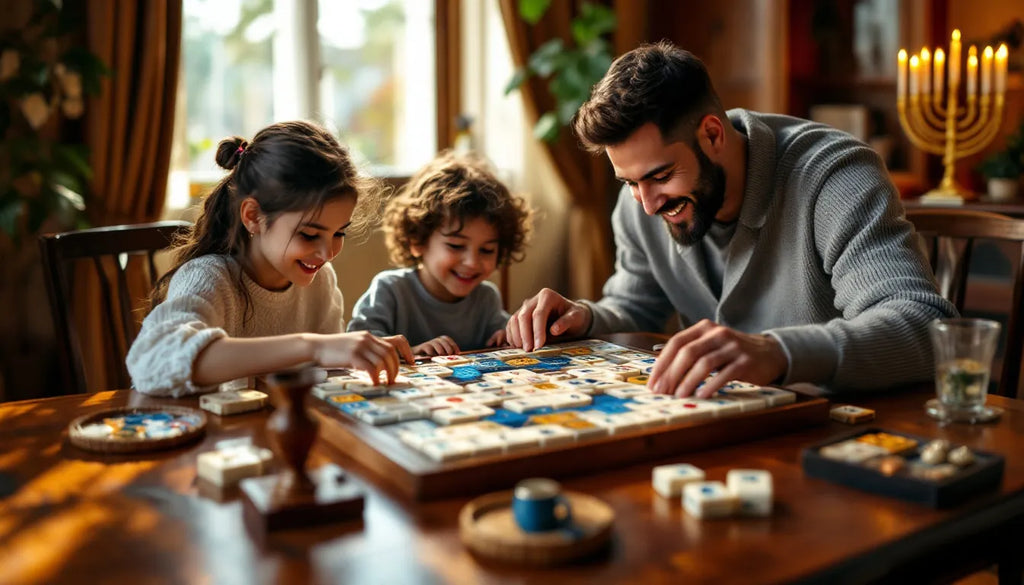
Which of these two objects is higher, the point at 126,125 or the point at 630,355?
the point at 126,125

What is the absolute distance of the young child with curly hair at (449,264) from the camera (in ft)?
7.47

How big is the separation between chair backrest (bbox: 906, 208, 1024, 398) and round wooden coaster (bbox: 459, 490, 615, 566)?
1305 mm

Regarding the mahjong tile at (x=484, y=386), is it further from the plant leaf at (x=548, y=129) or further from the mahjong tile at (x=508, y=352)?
the plant leaf at (x=548, y=129)

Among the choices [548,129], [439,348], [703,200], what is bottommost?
[439,348]

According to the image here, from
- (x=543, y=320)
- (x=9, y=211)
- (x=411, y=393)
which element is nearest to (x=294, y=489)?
(x=411, y=393)

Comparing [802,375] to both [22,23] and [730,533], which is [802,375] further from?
[22,23]

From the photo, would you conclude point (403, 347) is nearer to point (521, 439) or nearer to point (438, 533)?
point (521, 439)

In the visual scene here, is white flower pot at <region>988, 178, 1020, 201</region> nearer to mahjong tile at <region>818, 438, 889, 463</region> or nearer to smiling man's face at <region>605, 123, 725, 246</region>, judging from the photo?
smiling man's face at <region>605, 123, 725, 246</region>

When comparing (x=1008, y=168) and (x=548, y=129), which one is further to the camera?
(x=548, y=129)

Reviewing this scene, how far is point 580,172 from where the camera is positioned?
455cm

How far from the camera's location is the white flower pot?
151 inches

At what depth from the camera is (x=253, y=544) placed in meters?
0.93

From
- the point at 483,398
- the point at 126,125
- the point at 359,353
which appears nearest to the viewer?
the point at 483,398

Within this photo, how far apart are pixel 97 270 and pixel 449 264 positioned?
0.77 meters
